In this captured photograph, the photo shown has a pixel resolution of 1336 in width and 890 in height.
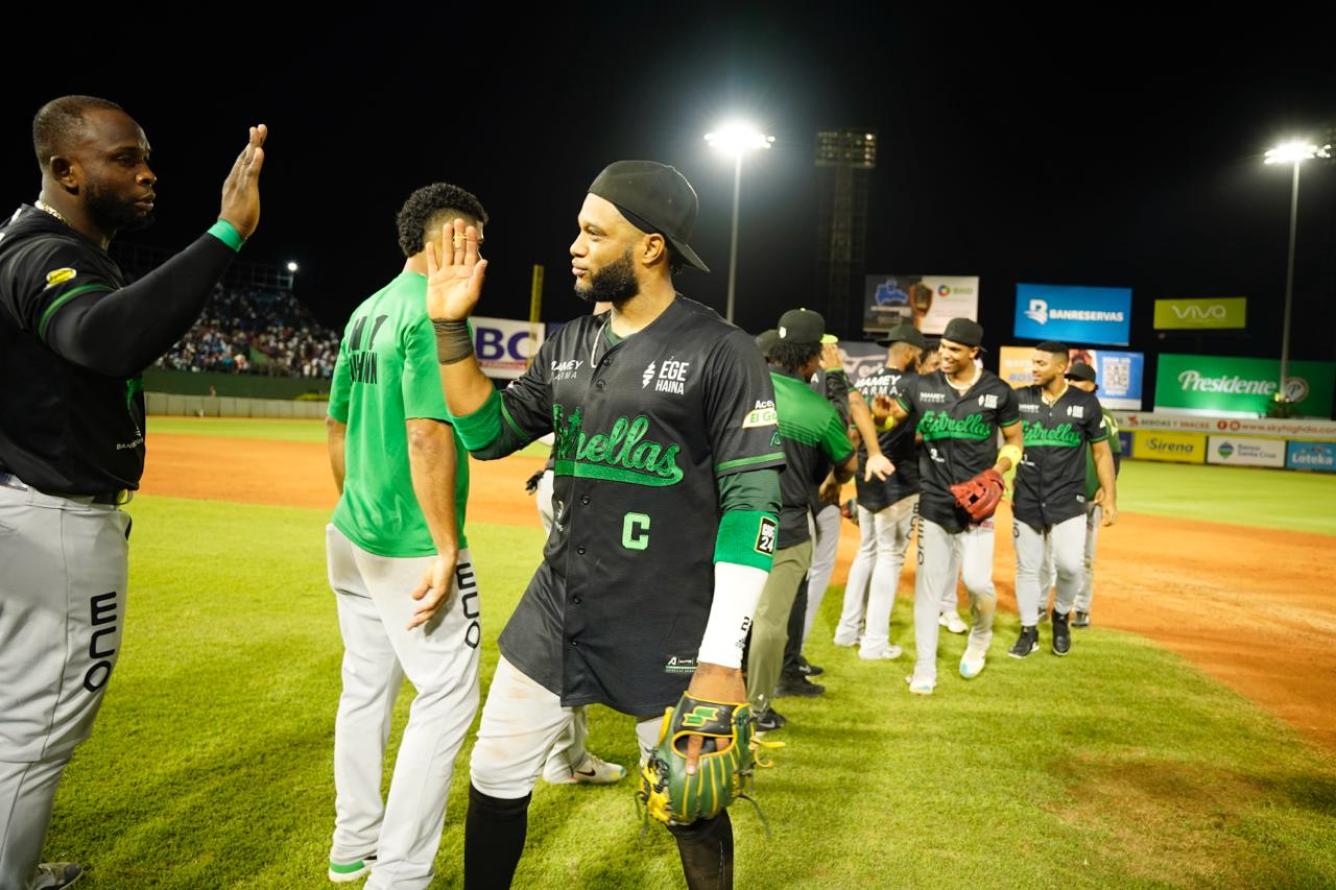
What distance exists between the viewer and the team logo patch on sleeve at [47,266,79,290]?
2.08 meters

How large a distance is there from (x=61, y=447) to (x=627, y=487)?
1576mm

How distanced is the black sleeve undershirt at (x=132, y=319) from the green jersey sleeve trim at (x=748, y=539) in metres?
1.42

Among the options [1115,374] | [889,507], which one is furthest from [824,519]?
[1115,374]

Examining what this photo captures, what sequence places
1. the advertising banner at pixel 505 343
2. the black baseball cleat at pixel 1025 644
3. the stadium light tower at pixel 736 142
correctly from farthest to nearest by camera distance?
the advertising banner at pixel 505 343 → the stadium light tower at pixel 736 142 → the black baseball cleat at pixel 1025 644

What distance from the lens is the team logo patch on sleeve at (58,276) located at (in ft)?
6.84

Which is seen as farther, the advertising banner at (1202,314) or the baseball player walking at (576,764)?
the advertising banner at (1202,314)

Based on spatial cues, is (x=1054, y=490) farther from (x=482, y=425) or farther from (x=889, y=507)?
(x=482, y=425)

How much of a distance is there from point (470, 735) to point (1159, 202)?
56.2 metres

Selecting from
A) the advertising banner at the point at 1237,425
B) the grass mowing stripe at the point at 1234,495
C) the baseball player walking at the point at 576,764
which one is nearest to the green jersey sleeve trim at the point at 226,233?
the baseball player walking at the point at 576,764

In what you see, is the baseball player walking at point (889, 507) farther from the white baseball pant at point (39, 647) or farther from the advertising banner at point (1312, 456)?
the advertising banner at point (1312, 456)

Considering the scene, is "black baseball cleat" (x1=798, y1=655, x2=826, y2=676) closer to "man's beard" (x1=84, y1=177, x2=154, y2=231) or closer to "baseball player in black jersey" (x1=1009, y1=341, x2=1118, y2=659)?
"baseball player in black jersey" (x1=1009, y1=341, x2=1118, y2=659)

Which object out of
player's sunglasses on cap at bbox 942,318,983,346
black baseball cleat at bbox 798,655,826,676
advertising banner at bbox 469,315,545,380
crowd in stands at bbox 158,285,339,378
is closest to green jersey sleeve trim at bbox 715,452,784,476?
black baseball cleat at bbox 798,655,826,676

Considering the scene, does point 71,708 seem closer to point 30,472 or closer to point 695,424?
point 30,472

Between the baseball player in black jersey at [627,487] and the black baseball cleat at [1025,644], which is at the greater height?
the baseball player in black jersey at [627,487]
